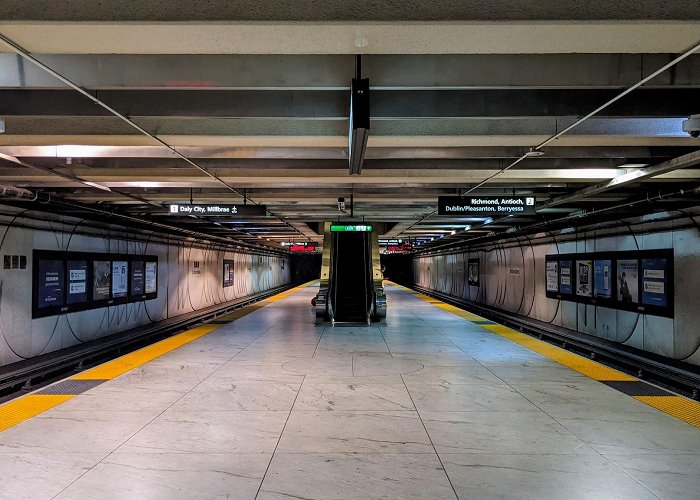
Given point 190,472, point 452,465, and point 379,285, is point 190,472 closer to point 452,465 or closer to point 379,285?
point 452,465

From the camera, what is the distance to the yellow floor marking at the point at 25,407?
5.11 m

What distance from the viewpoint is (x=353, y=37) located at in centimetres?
323

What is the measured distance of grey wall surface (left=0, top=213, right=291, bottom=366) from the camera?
29.9ft

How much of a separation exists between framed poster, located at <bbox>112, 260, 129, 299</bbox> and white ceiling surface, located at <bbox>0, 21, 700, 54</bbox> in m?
10.9

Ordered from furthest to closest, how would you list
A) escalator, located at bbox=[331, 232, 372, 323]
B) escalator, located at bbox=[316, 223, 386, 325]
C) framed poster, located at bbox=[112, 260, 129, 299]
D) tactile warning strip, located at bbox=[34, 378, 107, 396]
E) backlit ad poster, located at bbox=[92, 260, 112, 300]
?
escalator, located at bbox=[331, 232, 372, 323], escalator, located at bbox=[316, 223, 386, 325], framed poster, located at bbox=[112, 260, 129, 299], backlit ad poster, located at bbox=[92, 260, 112, 300], tactile warning strip, located at bbox=[34, 378, 107, 396]

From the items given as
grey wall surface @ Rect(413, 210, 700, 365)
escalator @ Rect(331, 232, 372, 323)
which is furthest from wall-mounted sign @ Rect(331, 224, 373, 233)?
grey wall surface @ Rect(413, 210, 700, 365)

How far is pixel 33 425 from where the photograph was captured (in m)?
4.93

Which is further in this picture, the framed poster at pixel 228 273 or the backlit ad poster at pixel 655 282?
the framed poster at pixel 228 273

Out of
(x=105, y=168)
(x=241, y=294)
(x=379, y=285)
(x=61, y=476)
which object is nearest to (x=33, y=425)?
(x=61, y=476)

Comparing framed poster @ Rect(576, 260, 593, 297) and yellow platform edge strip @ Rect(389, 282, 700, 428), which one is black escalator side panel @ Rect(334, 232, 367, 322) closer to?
yellow platform edge strip @ Rect(389, 282, 700, 428)

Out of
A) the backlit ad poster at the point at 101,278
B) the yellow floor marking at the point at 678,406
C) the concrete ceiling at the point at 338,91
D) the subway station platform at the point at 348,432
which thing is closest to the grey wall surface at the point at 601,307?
the concrete ceiling at the point at 338,91

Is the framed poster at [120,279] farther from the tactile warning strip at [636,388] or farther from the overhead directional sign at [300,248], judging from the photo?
the overhead directional sign at [300,248]

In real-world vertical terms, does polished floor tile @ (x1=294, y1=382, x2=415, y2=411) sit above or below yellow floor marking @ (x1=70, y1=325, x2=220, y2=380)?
above

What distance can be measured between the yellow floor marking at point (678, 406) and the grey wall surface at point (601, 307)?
11.6 ft
